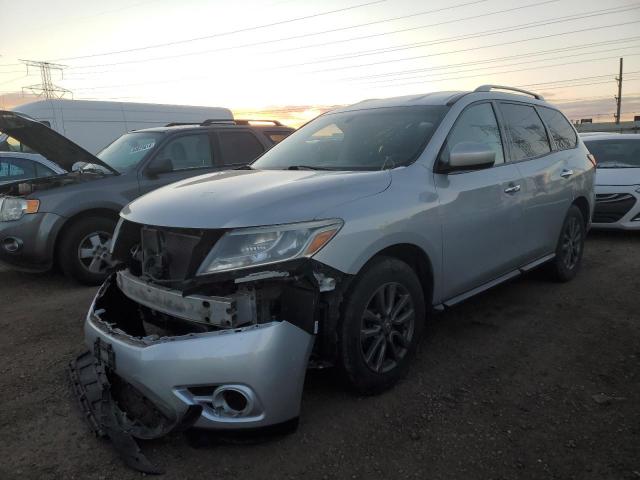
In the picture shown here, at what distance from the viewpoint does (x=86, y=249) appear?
5629 mm

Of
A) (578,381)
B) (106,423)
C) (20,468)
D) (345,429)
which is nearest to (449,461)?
(345,429)

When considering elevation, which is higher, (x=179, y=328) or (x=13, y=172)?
(x=13, y=172)

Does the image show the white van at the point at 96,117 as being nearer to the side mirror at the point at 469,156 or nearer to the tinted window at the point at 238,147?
the tinted window at the point at 238,147

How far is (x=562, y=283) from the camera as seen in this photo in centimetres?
525

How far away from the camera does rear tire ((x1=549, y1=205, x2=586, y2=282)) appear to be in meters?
5.01

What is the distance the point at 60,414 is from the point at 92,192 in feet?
10.8

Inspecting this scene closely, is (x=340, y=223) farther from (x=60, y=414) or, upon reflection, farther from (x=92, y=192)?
(x=92, y=192)

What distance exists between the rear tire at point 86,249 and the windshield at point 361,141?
257cm

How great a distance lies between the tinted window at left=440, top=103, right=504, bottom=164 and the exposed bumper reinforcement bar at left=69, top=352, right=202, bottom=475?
2.43m

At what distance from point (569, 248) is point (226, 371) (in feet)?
13.7

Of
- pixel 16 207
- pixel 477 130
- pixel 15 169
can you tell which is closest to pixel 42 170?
pixel 15 169

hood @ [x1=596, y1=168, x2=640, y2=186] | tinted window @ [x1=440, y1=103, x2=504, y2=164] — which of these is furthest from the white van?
tinted window @ [x1=440, y1=103, x2=504, y2=164]

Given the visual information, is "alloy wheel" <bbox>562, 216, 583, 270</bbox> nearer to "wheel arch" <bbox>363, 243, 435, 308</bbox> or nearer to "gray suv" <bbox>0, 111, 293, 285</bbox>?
"wheel arch" <bbox>363, 243, 435, 308</bbox>

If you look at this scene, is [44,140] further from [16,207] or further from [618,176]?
[618,176]
